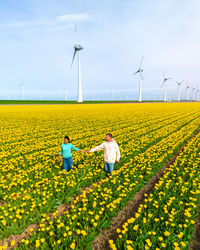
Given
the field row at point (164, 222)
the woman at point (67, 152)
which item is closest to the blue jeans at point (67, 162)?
the woman at point (67, 152)

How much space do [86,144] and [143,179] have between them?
6.39 meters

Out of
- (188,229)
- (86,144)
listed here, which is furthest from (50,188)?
(86,144)

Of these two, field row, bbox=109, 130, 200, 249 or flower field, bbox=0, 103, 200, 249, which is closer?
field row, bbox=109, 130, 200, 249

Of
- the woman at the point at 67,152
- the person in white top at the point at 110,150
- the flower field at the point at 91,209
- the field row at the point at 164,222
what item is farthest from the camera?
the woman at the point at 67,152

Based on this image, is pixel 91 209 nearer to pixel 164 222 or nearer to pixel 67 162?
pixel 164 222

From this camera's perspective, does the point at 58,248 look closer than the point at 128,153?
Yes

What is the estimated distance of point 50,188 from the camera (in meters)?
6.32

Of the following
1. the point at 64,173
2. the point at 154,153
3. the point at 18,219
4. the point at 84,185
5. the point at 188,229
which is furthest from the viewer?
the point at 154,153

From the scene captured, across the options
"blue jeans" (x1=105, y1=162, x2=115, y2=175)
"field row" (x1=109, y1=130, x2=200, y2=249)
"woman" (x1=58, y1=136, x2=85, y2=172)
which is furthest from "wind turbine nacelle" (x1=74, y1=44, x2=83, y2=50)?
"field row" (x1=109, y1=130, x2=200, y2=249)

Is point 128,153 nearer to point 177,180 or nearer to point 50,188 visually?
point 177,180

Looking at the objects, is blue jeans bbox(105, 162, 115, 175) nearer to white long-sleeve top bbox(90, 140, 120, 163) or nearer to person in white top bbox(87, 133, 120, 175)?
person in white top bbox(87, 133, 120, 175)

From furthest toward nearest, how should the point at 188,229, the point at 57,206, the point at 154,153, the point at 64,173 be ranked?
the point at 154,153, the point at 64,173, the point at 57,206, the point at 188,229

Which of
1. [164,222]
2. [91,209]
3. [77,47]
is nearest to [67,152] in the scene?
[91,209]

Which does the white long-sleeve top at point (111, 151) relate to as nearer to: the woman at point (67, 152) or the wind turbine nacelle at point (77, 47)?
the woman at point (67, 152)
